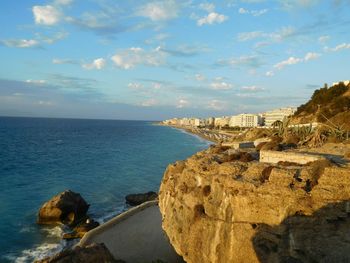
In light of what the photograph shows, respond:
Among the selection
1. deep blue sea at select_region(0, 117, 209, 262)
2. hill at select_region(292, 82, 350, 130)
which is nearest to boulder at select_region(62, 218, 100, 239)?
deep blue sea at select_region(0, 117, 209, 262)

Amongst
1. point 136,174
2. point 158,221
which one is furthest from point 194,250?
point 136,174

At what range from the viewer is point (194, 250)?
15.6 m

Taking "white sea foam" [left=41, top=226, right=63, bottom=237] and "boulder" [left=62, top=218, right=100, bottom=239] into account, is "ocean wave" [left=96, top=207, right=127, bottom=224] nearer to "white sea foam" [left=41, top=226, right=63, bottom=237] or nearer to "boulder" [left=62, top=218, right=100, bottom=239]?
"boulder" [left=62, top=218, right=100, bottom=239]

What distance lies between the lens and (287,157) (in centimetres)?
1616

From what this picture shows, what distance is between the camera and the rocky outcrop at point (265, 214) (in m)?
11.7

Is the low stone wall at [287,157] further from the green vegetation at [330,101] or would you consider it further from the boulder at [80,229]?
the green vegetation at [330,101]

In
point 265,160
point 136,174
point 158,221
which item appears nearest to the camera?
point 265,160

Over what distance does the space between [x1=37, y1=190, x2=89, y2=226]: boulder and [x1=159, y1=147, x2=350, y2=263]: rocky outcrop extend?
19.1 meters

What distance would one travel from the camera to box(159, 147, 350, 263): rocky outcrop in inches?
462

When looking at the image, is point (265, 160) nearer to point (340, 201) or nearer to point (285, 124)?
point (340, 201)

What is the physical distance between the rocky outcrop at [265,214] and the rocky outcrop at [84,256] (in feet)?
14.5

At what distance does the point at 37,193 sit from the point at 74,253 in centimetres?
2790

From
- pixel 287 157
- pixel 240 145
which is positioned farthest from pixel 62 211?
pixel 287 157

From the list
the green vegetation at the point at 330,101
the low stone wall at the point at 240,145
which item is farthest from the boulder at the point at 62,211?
the green vegetation at the point at 330,101
